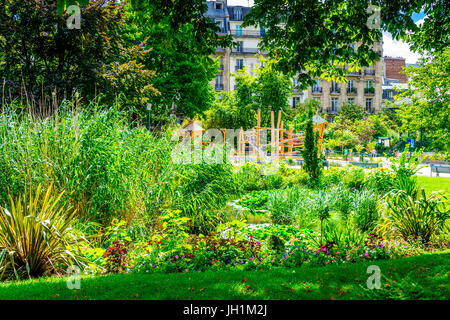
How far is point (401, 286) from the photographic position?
111 inches

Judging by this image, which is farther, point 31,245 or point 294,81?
point 294,81

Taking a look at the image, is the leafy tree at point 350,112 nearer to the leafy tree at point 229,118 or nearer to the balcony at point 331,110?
the balcony at point 331,110

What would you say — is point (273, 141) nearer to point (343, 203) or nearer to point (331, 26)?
point (343, 203)

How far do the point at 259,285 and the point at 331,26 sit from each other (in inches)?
197

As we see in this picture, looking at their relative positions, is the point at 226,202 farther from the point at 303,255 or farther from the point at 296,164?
the point at 296,164

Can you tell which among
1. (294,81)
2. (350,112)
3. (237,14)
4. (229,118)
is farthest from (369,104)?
(229,118)

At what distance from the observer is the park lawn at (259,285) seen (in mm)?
2891

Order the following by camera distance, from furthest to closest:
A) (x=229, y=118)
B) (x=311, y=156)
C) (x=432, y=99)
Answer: (x=229, y=118), (x=432, y=99), (x=311, y=156)

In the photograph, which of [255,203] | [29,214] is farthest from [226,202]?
[29,214]

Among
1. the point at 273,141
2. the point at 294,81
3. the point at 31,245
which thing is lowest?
the point at 31,245

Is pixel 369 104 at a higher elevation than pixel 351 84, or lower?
lower

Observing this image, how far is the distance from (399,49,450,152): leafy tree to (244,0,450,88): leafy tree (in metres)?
5.84

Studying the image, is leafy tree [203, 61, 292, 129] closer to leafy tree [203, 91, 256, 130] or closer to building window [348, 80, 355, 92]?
leafy tree [203, 91, 256, 130]

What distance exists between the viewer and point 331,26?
239 inches
